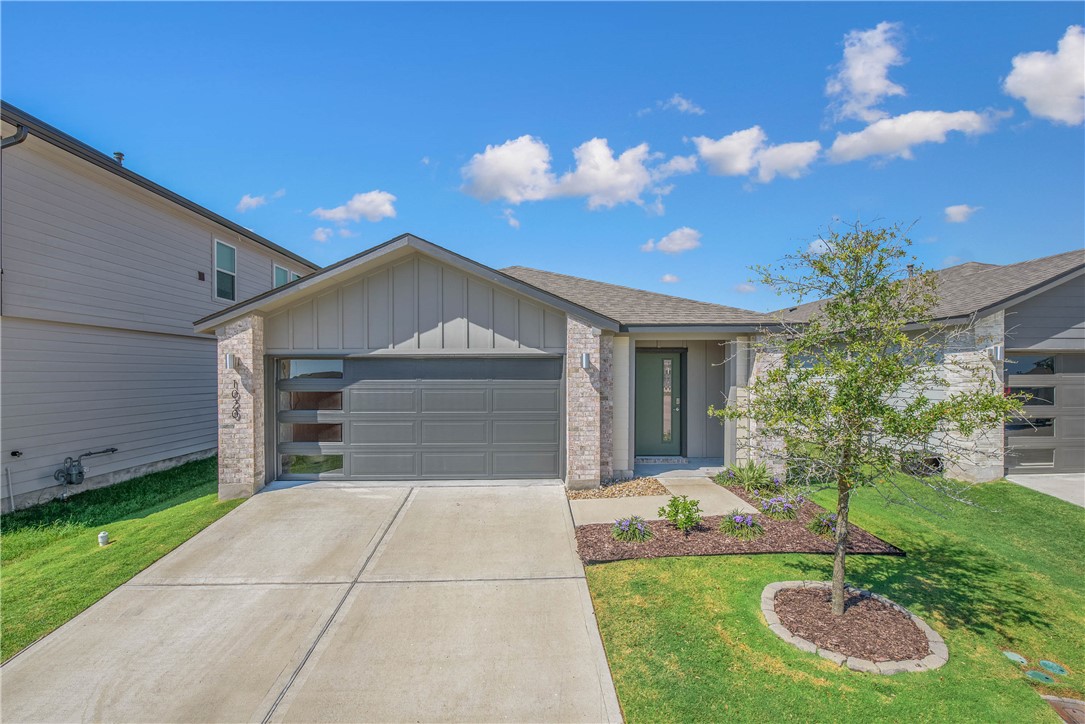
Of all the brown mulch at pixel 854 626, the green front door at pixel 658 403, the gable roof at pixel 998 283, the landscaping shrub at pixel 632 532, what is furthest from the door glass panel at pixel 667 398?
the brown mulch at pixel 854 626

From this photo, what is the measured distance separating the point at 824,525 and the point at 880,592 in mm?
1397

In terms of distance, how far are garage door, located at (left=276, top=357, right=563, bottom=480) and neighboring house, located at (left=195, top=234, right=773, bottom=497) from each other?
21 mm

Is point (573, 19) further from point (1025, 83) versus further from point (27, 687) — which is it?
point (27, 687)

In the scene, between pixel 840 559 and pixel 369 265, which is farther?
Result: pixel 369 265

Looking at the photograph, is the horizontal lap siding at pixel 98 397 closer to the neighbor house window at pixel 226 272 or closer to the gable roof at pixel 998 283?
the neighbor house window at pixel 226 272

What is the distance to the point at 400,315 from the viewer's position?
8.08 metres

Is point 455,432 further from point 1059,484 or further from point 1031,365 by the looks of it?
point 1031,365

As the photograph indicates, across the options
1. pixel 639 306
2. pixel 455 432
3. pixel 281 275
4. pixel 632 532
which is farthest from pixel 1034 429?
pixel 281 275

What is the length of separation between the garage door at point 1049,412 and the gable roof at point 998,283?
127 centimetres

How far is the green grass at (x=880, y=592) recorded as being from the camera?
315cm

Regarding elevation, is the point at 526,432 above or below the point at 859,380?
below

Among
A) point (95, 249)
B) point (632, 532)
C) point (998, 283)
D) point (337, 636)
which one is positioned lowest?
point (337, 636)

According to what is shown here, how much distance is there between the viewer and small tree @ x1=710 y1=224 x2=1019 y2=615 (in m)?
3.59

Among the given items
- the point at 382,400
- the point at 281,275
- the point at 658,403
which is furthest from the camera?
the point at 281,275
